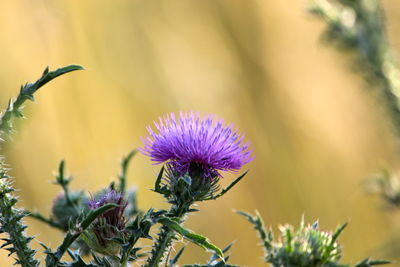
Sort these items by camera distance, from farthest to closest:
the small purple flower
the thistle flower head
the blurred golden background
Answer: the blurred golden background < the small purple flower < the thistle flower head

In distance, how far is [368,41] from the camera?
304 centimetres

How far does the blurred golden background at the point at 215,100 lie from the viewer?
Result: 14.3ft

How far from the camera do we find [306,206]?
→ 4.80m

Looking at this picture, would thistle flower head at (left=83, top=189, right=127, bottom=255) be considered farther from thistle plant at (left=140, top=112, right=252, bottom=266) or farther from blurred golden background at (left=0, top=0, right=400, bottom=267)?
blurred golden background at (left=0, top=0, right=400, bottom=267)

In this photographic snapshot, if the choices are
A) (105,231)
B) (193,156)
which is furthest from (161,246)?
(193,156)

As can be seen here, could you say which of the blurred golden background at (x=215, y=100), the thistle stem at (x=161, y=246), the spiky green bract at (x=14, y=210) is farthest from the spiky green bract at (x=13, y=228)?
the blurred golden background at (x=215, y=100)

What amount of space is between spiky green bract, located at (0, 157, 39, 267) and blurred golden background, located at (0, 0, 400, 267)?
291 centimetres

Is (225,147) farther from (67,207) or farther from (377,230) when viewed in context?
(377,230)

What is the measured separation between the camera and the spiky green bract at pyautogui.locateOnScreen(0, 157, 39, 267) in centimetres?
125

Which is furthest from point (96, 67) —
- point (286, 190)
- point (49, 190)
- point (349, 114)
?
point (349, 114)

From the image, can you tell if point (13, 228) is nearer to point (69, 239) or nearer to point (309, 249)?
point (69, 239)

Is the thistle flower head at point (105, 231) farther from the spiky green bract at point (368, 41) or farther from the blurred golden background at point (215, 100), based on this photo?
the blurred golden background at point (215, 100)

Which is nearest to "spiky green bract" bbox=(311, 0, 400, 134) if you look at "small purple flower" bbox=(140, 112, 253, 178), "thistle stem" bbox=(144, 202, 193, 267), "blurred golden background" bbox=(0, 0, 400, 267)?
"blurred golden background" bbox=(0, 0, 400, 267)

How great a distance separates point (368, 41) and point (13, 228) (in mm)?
2318
